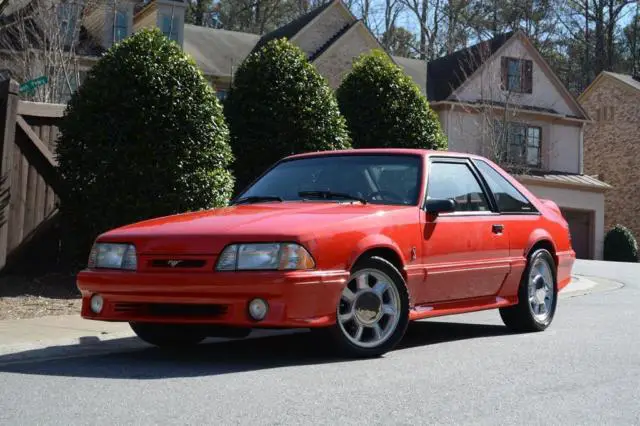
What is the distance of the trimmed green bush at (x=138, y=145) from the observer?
11.2 meters

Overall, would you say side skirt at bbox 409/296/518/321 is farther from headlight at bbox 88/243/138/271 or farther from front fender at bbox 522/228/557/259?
headlight at bbox 88/243/138/271

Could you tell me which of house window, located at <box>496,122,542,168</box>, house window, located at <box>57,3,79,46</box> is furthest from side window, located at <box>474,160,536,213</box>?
house window, located at <box>496,122,542,168</box>

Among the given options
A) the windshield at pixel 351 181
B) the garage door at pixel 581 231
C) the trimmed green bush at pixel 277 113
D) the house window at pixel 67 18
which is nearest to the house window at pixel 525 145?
the garage door at pixel 581 231

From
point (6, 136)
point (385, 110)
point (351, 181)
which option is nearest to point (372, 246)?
point (351, 181)

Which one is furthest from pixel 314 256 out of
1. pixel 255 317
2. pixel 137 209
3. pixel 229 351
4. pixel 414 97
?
pixel 414 97

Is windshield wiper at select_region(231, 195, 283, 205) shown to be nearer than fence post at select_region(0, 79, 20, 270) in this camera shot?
Yes

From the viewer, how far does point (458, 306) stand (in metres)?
7.92

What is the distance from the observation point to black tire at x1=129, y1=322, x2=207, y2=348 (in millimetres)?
7527

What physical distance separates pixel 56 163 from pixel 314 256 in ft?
21.6

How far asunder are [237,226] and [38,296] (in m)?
4.91

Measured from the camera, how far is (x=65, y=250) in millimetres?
11945

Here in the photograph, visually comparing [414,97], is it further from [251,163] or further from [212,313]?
[212,313]

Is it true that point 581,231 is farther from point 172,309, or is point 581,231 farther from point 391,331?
point 172,309

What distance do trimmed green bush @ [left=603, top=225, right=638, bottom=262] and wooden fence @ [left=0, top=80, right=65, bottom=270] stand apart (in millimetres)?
29047
